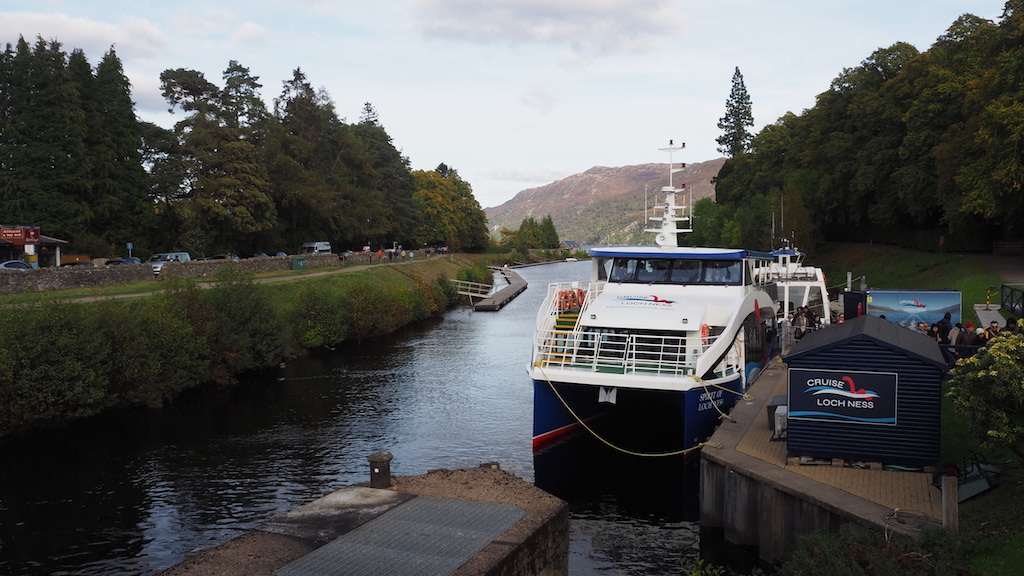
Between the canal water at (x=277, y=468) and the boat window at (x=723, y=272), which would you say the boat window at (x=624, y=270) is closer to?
the boat window at (x=723, y=272)

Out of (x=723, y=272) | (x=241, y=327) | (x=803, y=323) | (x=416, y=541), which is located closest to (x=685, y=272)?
(x=723, y=272)

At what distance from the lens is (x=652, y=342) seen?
78.1 ft

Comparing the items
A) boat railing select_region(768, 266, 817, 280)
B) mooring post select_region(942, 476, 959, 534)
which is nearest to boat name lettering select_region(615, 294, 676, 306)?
mooring post select_region(942, 476, 959, 534)

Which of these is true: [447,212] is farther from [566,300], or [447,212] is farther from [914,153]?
[566,300]

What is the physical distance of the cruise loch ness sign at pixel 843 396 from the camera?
1605cm

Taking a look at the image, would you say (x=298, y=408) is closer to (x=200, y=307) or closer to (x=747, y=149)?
(x=200, y=307)

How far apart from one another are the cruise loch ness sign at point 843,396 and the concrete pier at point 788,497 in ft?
3.55

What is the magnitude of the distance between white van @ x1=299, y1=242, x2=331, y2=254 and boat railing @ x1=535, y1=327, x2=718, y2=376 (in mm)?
59756

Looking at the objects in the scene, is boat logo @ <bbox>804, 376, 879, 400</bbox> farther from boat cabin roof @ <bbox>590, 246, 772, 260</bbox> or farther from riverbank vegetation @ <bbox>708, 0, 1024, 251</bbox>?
riverbank vegetation @ <bbox>708, 0, 1024, 251</bbox>

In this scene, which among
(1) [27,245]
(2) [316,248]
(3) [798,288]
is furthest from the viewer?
(2) [316,248]

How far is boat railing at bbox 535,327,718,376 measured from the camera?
21.8 meters

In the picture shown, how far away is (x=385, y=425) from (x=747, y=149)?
106358mm

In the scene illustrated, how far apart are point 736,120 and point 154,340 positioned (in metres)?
114

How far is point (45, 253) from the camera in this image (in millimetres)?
53875
